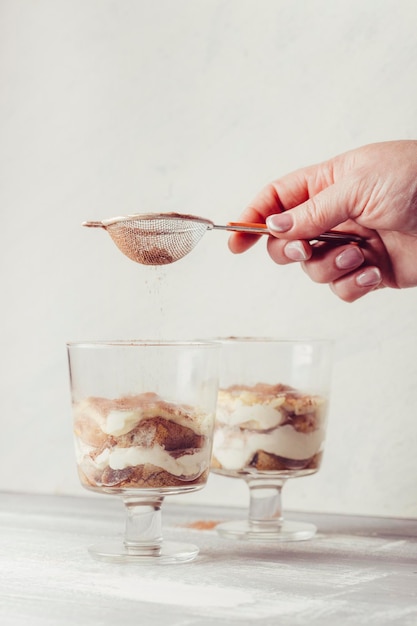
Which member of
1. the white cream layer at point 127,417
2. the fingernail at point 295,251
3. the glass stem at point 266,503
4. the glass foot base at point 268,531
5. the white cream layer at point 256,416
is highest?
the fingernail at point 295,251

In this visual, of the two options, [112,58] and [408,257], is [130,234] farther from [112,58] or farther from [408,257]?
[112,58]

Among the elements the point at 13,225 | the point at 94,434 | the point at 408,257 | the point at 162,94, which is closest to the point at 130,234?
the point at 94,434

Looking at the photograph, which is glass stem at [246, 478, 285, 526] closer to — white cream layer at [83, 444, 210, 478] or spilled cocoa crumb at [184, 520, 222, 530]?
spilled cocoa crumb at [184, 520, 222, 530]

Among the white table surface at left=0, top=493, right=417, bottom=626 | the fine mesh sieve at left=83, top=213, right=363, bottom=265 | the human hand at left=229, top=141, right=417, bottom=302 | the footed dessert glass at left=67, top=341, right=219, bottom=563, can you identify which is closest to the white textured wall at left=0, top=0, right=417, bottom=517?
the human hand at left=229, top=141, right=417, bottom=302

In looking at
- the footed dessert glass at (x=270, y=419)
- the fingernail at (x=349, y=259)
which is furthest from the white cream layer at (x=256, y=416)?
the fingernail at (x=349, y=259)

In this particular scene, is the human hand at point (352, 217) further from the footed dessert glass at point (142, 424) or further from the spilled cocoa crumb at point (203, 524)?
the spilled cocoa crumb at point (203, 524)

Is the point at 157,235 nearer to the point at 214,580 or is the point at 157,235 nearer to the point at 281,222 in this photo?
the point at 281,222

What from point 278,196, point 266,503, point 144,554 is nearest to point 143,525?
point 144,554
